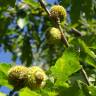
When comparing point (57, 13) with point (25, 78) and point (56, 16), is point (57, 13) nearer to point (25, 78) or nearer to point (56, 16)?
point (56, 16)

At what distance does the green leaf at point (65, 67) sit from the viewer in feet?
7.31

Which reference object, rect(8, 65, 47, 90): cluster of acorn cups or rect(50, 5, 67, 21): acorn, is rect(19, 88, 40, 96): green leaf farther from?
rect(50, 5, 67, 21): acorn

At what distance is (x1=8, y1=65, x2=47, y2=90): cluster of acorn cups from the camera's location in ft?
7.18

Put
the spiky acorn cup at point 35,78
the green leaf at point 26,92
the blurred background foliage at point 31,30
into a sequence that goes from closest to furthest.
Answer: the green leaf at point 26,92, the spiky acorn cup at point 35,78, the blurred background foliage at point 31,30

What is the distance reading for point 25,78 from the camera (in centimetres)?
220

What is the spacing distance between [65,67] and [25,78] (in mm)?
193

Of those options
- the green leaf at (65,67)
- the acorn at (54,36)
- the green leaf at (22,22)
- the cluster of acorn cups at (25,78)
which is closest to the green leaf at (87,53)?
the green leaf at (65,67)

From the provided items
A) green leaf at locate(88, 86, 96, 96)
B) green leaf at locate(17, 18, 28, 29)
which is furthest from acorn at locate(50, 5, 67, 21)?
green leaf at locate(17, 18, 28, 29)

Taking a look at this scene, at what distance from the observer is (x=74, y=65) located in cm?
223

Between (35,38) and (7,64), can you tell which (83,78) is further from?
(35,38)

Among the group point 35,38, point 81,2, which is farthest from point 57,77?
point 35,38

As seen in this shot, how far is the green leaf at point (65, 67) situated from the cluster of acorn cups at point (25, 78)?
0.07 meters

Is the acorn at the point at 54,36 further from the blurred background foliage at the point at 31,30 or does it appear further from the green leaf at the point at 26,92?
the green leaf at the point at 26,92

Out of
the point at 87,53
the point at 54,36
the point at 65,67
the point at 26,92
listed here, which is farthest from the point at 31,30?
the point at 26,92
